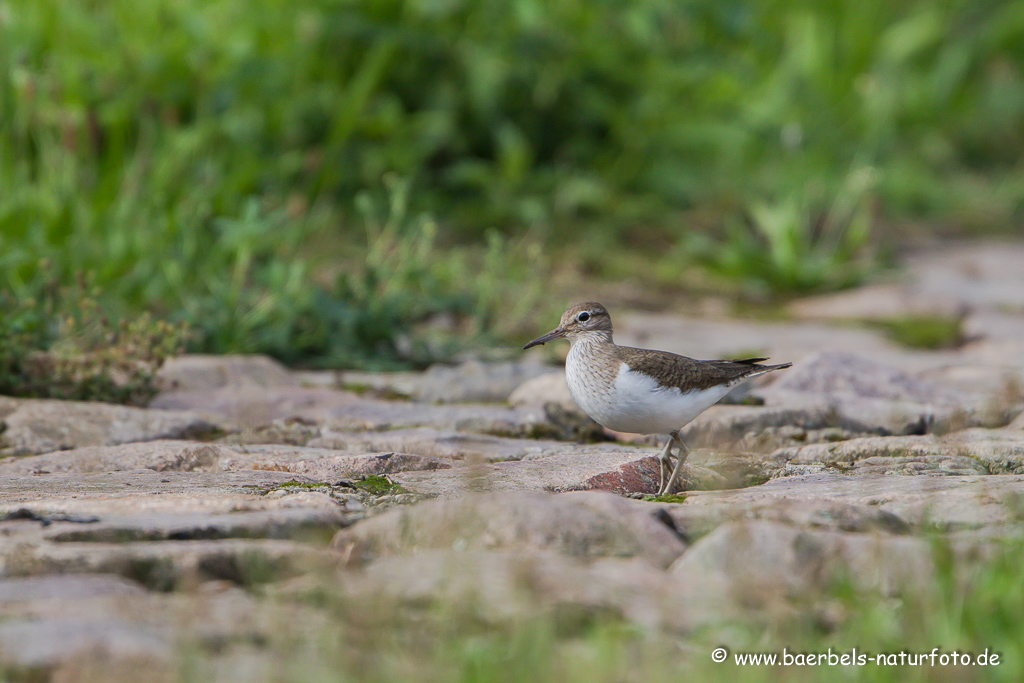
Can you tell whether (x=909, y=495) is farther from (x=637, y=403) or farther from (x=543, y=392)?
(x=543, y=392)

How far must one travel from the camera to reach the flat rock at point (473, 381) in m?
4.27

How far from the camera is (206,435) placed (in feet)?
11.8

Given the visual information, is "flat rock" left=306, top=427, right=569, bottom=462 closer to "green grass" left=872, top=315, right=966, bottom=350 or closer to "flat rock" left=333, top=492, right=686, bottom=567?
"flat rock" left=333, top=492, right=686, bottom=567

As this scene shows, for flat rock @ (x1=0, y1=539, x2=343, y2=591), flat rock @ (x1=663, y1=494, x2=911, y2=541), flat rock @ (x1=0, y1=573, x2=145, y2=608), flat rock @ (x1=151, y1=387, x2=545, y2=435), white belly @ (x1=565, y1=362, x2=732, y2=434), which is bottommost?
flat rock @ (x1=0, y1=573, x2=145, y2=608)

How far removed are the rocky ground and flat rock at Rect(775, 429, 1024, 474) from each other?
11mm

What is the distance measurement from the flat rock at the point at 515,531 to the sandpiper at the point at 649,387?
0.71 meters

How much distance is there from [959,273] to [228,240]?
4772 mm

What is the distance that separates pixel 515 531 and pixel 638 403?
102 centimetres

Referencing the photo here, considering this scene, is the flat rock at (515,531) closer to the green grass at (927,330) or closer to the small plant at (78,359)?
the small plant at (78,359)

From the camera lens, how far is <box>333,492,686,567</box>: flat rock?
2.19m

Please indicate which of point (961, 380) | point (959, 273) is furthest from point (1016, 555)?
point (959, 273)

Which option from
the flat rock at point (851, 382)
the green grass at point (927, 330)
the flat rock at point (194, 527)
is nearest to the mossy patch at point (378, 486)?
the flat rock at point (194, 527)

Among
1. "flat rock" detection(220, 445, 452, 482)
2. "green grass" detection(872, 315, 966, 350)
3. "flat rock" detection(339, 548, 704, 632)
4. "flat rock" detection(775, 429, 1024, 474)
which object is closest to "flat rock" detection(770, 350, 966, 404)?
"flat rock" detection(775, 429, 1024, 474)

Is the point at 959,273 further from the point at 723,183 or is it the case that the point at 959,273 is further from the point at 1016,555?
the point at 1016,555
